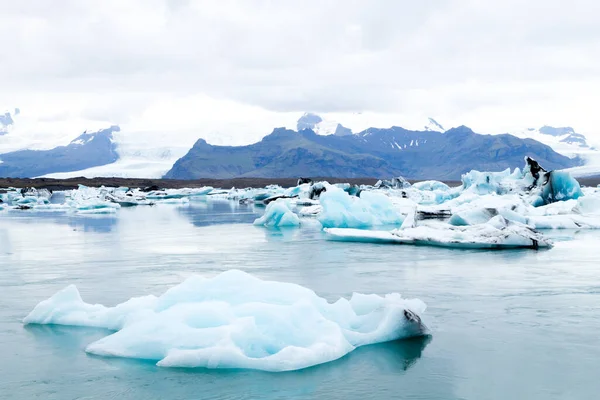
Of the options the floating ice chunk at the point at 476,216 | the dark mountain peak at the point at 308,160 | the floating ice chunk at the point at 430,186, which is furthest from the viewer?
the dark mountain peak at the point at 308,160

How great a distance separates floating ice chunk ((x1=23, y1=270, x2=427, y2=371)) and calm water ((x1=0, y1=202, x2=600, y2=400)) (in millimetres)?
137

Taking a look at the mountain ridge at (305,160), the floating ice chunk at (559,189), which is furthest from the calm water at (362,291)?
the mountain ridge at (305,160)

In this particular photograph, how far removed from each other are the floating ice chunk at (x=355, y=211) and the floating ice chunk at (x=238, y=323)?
485 inches

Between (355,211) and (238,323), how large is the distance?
585 inches

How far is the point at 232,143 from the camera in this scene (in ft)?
590

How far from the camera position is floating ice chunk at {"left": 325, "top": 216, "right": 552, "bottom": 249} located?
14.1 metres

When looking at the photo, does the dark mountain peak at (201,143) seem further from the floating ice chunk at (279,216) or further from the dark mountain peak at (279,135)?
the floating ice chunk at (279,216)

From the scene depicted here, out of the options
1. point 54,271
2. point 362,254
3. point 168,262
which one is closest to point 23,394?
point 54,271

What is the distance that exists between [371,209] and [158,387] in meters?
16.8

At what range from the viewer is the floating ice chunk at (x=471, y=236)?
46.3ft

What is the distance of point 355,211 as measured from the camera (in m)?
20.8

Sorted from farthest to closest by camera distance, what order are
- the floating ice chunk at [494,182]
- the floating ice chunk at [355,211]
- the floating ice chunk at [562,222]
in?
the floating ice chunk at [494,182] → the floating ice chunk at [355,211] → the floating ice chunk at [562,222]

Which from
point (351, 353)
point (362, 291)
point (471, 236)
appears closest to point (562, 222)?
point (471, 236)

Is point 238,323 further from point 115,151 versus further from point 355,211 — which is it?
point 115,151
